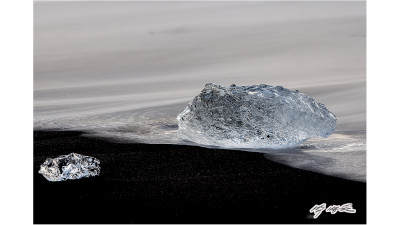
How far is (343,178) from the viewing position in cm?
459

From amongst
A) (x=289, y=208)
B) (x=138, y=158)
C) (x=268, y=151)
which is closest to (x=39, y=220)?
(x=138, y=158)

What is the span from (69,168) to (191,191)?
92 centimetres

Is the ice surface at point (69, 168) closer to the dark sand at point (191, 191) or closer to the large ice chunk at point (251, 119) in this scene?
the dark sand at point (191, 191)

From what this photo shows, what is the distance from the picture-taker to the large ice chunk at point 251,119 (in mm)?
5332

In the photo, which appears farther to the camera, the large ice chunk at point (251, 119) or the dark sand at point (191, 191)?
the large ice chunk at point (251, 119)

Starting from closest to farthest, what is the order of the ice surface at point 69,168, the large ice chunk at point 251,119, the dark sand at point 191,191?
1. the dark sand at point 191,191
2. the ice surface at point 69,168
3. the large ice chunk at point 251,119

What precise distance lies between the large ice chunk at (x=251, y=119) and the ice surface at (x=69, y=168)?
1.13 metres

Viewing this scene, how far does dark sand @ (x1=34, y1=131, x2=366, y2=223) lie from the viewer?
402cm
